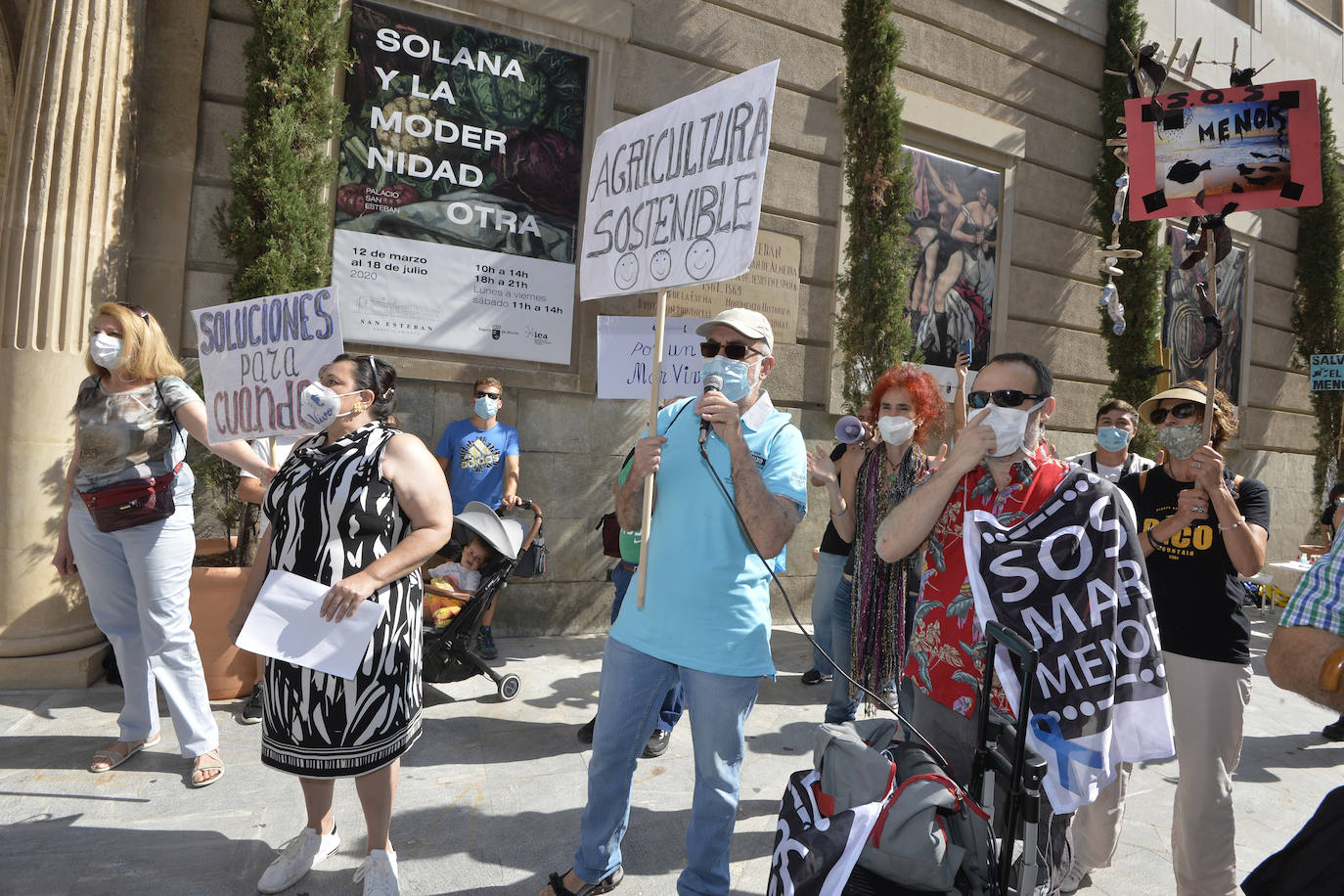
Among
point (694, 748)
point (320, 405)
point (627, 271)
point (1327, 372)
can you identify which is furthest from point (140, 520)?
point (1327, 372)

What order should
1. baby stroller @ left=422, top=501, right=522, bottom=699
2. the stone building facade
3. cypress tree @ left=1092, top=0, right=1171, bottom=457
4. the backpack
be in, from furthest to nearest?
cypress tree @ left=1092, top=0, right=1171, bottom=457 → the stone building facade → baby stroller @ left=422, top=501, right=522, bottom=699 → the backpack

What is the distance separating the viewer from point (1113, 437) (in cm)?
530

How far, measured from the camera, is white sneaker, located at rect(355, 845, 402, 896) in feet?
9.30

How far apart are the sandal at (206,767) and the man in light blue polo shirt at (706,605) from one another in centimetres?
183

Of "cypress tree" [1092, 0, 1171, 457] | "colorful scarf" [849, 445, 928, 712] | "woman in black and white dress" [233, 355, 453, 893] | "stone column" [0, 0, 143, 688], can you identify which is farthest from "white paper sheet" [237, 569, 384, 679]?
"cypress tree" [1092, 0, 1171, 457]

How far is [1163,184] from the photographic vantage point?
3764 mm

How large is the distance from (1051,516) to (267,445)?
12.2 ft

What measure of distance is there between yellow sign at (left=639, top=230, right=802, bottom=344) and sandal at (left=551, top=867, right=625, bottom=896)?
5.30 m

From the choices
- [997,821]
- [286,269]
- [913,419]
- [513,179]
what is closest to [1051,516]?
[997,821]

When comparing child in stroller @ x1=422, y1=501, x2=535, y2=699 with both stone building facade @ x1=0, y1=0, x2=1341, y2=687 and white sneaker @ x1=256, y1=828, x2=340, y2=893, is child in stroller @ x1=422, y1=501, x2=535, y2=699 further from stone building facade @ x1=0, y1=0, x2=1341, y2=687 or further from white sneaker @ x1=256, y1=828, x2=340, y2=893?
white sneaker @ x1=256, y1=828, x2=340, y2=893

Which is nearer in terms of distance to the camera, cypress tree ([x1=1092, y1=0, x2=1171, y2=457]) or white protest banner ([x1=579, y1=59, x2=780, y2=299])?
white protest banner ([x1=579, y1=59, x2=780, y2=299])

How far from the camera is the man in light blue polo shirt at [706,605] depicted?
265 centimetres

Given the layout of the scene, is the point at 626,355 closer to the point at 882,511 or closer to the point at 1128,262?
the point at 882,511

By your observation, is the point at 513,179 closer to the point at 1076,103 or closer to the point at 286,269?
the point at 286,269
